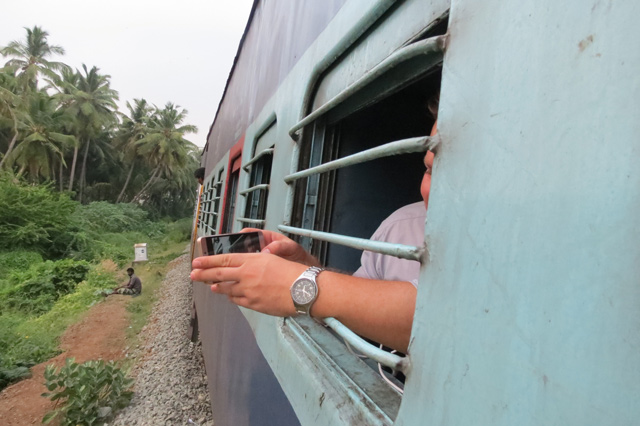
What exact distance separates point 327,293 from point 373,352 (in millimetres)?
185

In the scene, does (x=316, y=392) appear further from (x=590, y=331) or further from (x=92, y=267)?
(x=92, y=267)

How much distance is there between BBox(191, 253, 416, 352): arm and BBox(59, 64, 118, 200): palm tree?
33.1 metres

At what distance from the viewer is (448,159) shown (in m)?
0.72

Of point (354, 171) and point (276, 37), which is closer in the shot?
point (354, 171)

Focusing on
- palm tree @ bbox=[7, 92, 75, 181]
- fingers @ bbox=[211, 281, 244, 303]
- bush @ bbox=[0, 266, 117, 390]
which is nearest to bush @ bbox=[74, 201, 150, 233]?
palm tree @ bbox=[7, 92, 75, 181]

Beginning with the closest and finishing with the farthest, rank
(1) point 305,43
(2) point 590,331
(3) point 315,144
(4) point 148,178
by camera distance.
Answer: (2) point 590,331 → (3) point 315,144 → (1) point 305,43 → (4) point 148,178

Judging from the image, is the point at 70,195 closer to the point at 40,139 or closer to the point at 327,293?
the point at 40,139

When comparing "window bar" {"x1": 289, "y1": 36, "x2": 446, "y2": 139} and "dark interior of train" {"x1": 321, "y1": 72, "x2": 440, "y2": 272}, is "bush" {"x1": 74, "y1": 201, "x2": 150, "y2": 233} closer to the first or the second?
"dark interior of train" {"x1": 321, "y1": 72, "x2": 440, "y2": 272}

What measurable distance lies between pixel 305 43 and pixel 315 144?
53 cm

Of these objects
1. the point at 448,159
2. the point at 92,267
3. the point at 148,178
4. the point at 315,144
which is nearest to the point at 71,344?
the point at 92,267

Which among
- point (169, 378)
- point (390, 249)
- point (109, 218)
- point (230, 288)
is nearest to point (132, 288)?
point (169, 378)

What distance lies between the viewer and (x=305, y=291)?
0.94 meters

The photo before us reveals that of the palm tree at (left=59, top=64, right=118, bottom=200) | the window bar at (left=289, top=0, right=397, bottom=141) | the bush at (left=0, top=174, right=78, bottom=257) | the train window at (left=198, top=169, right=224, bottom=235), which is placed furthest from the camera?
the palm tree at (left=59, top=64, right=118, bottom=200)

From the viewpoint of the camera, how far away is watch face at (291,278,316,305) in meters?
0.93
